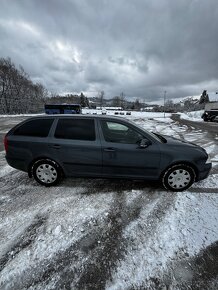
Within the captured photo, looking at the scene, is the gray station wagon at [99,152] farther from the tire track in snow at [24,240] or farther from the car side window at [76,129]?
the tire track in snow at [24,240]

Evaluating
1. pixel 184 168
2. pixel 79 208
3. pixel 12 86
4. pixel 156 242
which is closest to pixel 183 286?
pixel 156 242

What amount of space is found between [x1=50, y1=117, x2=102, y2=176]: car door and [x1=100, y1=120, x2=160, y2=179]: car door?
194 mm

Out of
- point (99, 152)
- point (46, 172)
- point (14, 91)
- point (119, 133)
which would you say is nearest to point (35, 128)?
point (46, 172)

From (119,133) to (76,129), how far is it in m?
0.97

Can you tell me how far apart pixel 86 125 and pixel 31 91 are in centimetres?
6138

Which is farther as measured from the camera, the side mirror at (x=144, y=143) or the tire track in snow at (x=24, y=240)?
the side mirror at (x=144, y=143)

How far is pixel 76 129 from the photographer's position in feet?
12.2

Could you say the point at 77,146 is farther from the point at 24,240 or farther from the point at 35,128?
the point at 24,240

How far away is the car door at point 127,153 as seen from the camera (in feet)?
11.5

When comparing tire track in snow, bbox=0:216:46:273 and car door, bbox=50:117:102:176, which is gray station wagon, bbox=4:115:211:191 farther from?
tire track in snow, bbox=0:216:46:273

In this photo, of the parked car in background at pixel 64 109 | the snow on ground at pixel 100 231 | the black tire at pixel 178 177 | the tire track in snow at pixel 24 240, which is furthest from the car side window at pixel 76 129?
the parked car in background at pixel 64 109

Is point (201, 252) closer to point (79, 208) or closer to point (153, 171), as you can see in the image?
point (153, 171)

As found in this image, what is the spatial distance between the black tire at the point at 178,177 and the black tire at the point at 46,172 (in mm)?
2429

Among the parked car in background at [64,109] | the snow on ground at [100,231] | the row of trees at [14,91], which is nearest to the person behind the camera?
the snow on ground at [100,231]
